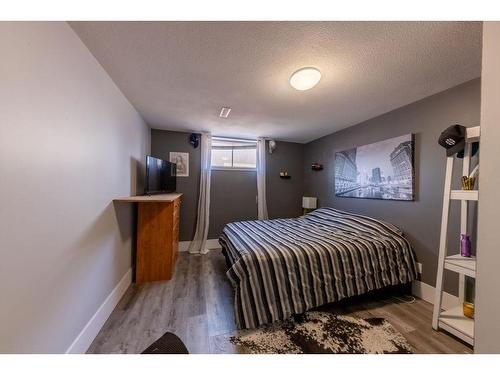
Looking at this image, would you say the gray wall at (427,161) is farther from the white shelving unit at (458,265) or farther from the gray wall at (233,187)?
the gray wall at (233,187)

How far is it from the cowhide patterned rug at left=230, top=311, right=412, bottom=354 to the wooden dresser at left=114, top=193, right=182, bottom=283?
1408 mm

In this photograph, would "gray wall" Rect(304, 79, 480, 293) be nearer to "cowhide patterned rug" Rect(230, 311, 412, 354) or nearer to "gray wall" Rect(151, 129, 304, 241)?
"cowhide patterned rug" Rect(230, 311, 412, 354)

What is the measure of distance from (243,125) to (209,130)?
2.28 feet

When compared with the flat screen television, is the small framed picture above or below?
above

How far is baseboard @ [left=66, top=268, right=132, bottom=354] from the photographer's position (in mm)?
1315

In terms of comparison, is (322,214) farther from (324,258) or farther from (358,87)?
(358,87)

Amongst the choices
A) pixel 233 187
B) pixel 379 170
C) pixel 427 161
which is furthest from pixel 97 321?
pixel 427 161

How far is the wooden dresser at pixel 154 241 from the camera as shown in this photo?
244cm

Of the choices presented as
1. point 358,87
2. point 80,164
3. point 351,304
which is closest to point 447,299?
point 351,304

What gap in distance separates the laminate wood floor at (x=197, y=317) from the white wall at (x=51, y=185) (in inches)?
12.1

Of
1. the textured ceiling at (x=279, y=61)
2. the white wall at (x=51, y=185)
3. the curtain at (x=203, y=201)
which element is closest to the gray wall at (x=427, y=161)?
the textured ceiling at (x=279, y=61)

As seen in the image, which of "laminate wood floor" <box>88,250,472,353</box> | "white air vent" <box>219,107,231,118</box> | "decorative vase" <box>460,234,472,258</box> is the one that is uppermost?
"white air vent" <box>219,107,231,118</box>

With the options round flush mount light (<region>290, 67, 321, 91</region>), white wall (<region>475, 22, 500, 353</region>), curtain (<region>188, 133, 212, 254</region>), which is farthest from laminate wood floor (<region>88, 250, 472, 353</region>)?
round flush mount light (<region>290, 67, 321, 91</region>)

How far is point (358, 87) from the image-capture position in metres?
1.94
